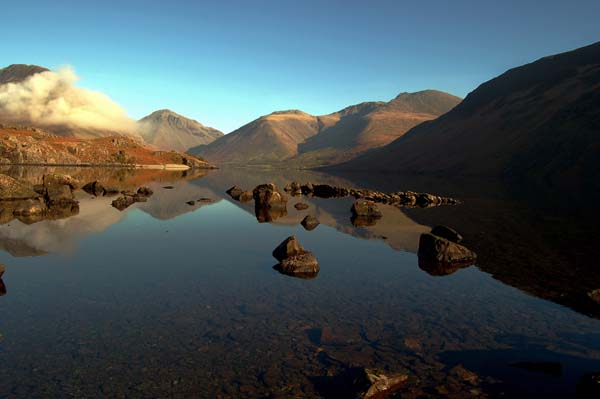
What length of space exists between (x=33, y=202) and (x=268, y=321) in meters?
35.7

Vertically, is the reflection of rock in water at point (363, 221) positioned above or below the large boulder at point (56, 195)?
below

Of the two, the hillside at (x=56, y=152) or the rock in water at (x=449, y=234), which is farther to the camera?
the hillside at (x=56, y=152)

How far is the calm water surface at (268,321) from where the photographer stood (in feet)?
36.1

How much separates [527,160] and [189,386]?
6536 inches

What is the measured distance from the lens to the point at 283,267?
22188mm

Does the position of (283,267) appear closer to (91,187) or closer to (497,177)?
(91,187)

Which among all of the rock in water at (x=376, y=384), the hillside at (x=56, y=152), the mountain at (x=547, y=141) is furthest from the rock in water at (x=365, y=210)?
the hillside at (x=56, y=152)

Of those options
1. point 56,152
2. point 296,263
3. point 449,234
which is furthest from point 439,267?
point 56,152

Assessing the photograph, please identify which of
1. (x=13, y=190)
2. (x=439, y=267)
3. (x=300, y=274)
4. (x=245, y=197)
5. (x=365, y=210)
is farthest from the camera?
(x=245, y=197)

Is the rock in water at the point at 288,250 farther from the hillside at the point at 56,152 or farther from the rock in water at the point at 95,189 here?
the hillside at the point at 56,152

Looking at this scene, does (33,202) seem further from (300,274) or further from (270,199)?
(300,274)

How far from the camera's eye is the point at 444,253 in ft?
84.1

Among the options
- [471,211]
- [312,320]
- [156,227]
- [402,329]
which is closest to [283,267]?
[312,320]

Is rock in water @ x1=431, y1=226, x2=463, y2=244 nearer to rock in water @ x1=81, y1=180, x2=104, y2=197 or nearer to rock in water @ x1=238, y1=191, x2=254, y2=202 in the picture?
rock in water @ x1=238, y1=191, x2=254, y2=202
